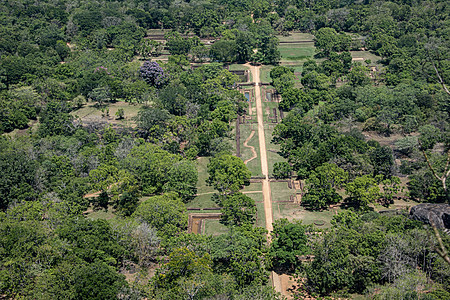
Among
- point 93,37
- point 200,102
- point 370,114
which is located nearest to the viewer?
point 370,114

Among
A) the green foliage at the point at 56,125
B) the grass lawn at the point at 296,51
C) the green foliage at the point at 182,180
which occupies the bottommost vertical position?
the green foliage at the point at 182,180

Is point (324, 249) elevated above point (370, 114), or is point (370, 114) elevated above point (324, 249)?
point (370, 114)

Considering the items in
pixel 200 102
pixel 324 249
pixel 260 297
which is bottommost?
pixel 260 297

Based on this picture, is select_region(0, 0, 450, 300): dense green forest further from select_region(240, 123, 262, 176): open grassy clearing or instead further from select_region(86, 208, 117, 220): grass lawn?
select_region(240, 123, 262, 176): open grassy clearing

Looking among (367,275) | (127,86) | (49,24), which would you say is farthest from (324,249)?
(49,24)

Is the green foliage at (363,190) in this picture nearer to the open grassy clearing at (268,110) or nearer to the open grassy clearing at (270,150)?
the open grassy clearing at (270,150)

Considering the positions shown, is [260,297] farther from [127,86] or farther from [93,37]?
[93,37]

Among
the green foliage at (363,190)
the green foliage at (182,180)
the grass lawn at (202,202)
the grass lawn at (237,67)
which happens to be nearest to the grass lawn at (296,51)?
the grass lawn at (237,67)

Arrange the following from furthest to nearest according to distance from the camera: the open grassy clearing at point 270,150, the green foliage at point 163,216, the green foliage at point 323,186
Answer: the open grassy clearing at point 270,150, the green foliage at point 323,186, the green foliage at point 163,216

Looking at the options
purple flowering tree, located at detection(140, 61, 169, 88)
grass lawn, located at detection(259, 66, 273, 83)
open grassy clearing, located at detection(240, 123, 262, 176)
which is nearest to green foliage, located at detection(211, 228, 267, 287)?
open grassy clearing, located at detection(240, 123, 262, 176)
